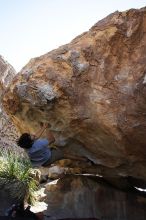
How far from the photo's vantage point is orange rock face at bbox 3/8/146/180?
654 centimetres

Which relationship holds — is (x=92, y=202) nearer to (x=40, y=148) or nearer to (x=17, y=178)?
(x=40, y=148)

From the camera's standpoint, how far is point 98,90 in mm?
6781

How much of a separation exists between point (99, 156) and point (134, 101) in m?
1.68

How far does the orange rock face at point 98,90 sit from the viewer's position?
6543mm

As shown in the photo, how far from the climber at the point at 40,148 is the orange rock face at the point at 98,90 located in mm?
210

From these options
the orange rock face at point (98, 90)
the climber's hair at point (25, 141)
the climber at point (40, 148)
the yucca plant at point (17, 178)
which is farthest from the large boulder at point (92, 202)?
the climber's hair at point (25, 141)

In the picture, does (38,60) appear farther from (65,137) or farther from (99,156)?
(99,156)

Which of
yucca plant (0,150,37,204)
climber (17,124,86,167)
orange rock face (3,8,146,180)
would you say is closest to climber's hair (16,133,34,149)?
climber (17,124,86,167)

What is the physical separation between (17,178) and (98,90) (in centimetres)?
457

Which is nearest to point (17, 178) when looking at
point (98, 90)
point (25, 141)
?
point (25, 141)

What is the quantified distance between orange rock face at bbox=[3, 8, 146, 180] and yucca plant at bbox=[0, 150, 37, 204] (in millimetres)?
2964

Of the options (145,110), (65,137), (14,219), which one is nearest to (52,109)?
(65,137)

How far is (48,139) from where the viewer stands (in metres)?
7.51

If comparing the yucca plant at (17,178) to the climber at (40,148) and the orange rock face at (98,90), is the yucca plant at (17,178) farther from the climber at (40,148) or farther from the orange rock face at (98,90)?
the orange rock face at (98,90)
